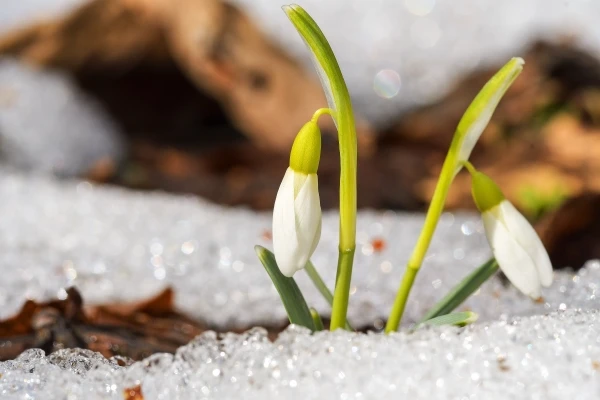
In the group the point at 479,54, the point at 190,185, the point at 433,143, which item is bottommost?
the point at 190,185

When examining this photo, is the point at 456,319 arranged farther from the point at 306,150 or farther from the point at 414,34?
the point at 414,34

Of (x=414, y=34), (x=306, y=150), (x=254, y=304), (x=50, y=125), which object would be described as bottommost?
(x=254, y=304)

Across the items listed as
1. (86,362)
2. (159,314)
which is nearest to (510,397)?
(86,362)

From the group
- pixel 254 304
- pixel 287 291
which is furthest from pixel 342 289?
pixel 254 304

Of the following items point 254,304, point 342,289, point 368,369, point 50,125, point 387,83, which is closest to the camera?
point 368,369

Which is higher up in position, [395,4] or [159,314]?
[395,4]

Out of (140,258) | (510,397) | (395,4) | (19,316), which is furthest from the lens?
(395,4)

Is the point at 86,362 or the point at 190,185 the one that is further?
the point at 190,185

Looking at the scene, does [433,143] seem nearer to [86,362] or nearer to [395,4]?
[395,4]
